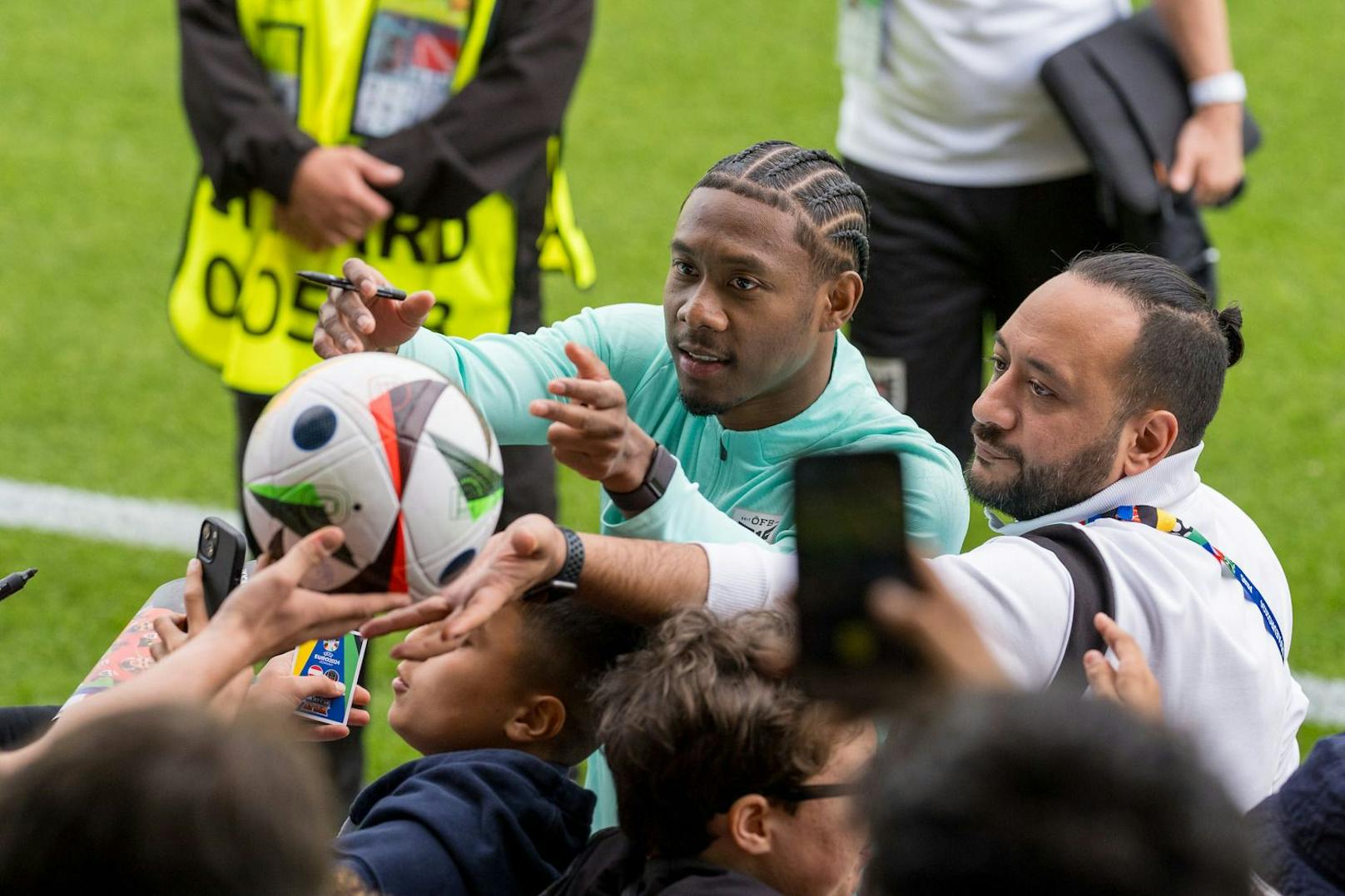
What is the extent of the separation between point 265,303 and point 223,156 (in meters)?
0.40

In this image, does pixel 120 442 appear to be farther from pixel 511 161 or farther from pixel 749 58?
pixel 749 58

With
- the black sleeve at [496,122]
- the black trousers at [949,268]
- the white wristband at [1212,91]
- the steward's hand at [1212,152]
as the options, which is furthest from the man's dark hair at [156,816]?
the white wristband at [1212,91]

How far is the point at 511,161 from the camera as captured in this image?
15.4 feet

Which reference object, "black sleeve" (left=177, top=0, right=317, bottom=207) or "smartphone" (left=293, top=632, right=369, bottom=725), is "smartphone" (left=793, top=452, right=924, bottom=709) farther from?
"black sleeve" (left=177, top=0, right=317, bottom=207)

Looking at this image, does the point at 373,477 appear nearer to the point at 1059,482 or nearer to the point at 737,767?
the point at 737,767

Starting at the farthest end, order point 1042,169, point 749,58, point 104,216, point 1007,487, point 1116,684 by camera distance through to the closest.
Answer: point 749,58 < point 104,216 < point 1042,169 < point 1007,487 < point 1116,684

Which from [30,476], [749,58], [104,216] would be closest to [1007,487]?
[30,476]

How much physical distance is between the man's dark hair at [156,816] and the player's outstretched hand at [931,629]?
69 cm

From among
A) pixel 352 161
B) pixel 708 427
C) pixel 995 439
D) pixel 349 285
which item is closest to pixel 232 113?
pixel 352 161

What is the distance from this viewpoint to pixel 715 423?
3.28 m

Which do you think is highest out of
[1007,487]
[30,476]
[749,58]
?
[1007,487]

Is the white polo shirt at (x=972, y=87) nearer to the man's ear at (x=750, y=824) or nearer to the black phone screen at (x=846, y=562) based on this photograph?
the man's ear at (x=750, y=824)

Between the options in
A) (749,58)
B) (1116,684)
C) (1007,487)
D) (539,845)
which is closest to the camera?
(1116,684)

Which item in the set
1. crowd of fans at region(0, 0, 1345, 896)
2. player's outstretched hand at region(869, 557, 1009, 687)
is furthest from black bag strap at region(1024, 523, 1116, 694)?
player's outstretched hand at region(869, 557, 1009, 687)
